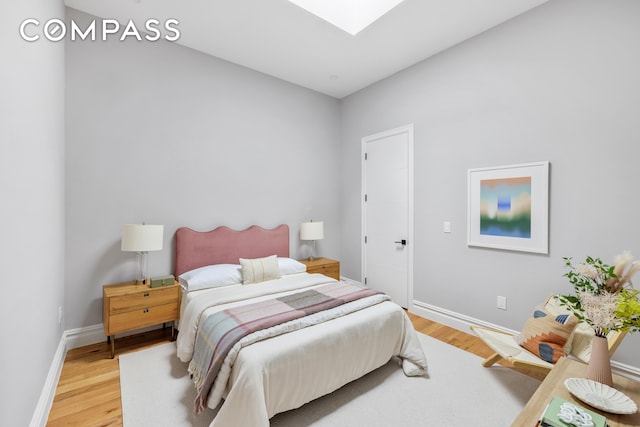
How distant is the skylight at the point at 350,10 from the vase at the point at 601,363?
2738 mm

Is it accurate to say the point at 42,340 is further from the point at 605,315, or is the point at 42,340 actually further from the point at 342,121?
the point at 342,121

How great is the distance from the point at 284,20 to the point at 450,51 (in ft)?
5.94

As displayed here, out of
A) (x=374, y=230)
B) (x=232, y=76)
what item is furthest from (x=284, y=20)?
(x=374, y=230)

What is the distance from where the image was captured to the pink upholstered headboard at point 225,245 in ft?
9.91

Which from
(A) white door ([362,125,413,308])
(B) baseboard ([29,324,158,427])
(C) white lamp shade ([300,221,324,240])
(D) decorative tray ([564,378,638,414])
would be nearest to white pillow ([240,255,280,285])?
(C) white lamp shade ([300,221,324,240])

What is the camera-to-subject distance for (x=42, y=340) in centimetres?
174

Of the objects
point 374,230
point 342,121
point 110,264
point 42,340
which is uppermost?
point 342,121

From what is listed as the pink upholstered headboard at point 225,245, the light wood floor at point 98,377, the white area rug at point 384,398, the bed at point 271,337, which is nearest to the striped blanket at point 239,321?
the bed at point 271,337

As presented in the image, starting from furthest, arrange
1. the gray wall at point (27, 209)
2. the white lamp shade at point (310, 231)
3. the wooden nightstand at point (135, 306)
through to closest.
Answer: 1. the white lamp shade at point (310, 231)
2. the wooden nightstand at point (135, 306)
3. the gray wall at point (27, 209)

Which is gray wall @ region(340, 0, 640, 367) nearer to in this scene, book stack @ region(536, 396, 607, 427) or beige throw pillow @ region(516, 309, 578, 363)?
beige throw pillow @ region(516, 309, 578, 363)

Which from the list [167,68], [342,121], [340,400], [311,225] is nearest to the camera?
[340,400]

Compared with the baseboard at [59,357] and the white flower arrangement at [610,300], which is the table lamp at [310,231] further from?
the white flower arrangement at [610,300]

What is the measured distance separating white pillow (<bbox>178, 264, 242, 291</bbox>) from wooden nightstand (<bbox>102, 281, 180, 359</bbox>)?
0.14 m

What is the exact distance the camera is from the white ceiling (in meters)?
2.48
